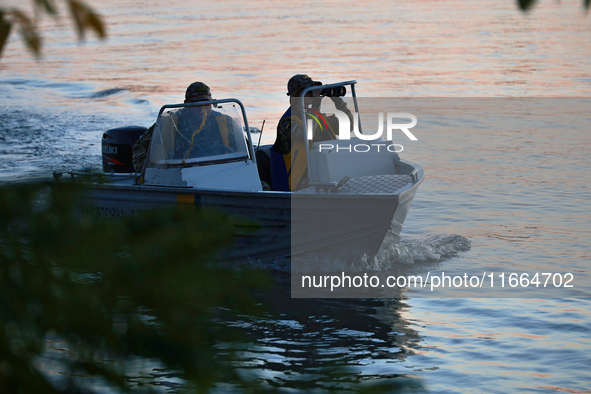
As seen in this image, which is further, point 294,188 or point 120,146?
point 120,146

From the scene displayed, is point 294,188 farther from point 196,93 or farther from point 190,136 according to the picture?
point 196,93

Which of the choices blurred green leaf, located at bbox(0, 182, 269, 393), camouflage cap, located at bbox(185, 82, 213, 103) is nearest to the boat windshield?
camouflage cap, located at bbox(185, 82, 213, 103)

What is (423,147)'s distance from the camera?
15938 millimetres

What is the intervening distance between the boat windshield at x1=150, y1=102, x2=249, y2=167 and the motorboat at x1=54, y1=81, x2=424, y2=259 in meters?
0.01

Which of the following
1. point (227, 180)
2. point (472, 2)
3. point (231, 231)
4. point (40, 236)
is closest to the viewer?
point (40, 236)

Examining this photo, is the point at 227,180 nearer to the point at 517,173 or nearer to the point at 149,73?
the point at 517,173

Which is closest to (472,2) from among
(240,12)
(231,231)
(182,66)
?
(240,12)

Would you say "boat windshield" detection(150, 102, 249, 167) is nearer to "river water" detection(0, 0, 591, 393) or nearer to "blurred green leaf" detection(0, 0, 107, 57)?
"river water" detection(0, 0, 591, 393)

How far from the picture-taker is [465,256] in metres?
8.92

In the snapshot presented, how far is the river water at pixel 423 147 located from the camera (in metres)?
5.86

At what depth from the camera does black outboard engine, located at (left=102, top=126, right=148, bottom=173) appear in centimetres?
940

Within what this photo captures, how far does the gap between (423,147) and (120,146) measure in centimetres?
844

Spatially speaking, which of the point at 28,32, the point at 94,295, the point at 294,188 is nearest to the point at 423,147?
the point at 294,188

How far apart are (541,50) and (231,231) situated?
3161 cm
